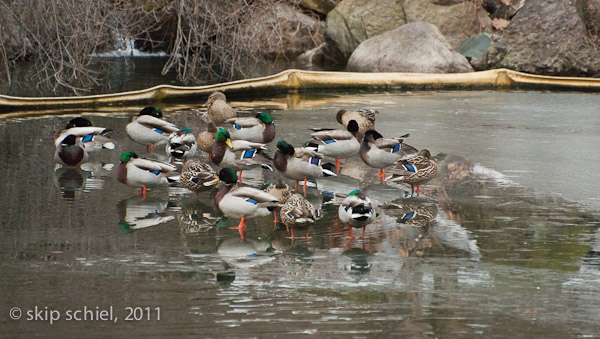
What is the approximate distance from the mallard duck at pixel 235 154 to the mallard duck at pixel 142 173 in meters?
0.67

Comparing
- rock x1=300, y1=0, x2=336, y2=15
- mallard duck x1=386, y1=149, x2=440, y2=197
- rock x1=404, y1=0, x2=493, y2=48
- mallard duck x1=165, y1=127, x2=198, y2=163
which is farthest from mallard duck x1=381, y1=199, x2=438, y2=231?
rock x1=300, y1=0, x2=336, y2=15

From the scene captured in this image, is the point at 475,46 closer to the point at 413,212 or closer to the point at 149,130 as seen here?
the point at 149,130

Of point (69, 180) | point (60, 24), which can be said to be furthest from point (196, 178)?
point (60, 24)

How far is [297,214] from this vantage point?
672 centimetres

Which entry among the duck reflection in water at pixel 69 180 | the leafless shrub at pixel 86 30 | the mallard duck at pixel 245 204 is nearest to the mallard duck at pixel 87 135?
the duck reflection in water at pixel 69 180

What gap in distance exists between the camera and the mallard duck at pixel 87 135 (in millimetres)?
9734

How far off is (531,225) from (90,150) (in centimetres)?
545

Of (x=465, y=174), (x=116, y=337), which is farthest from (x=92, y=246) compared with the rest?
(x=465, y=174)

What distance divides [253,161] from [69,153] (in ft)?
6.78

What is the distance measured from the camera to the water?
5.04m

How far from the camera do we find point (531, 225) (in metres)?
7.16

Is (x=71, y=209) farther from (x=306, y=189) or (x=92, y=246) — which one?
(x=306, y=189)

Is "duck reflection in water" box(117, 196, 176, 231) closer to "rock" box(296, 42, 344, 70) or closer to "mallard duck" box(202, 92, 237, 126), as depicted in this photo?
"mallard duck" box(202, 92, 237, 126)

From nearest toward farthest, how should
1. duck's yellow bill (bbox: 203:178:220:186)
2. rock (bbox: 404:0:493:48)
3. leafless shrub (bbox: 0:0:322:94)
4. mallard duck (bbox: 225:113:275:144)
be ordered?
duck's yellow bill (bbox: 203:178:220:186)
mallard duck (bbox: 225:113:275:144)
leafless shrub (bbox: 0:0:322:94)
rock (bbox: 404:0:493:48)
